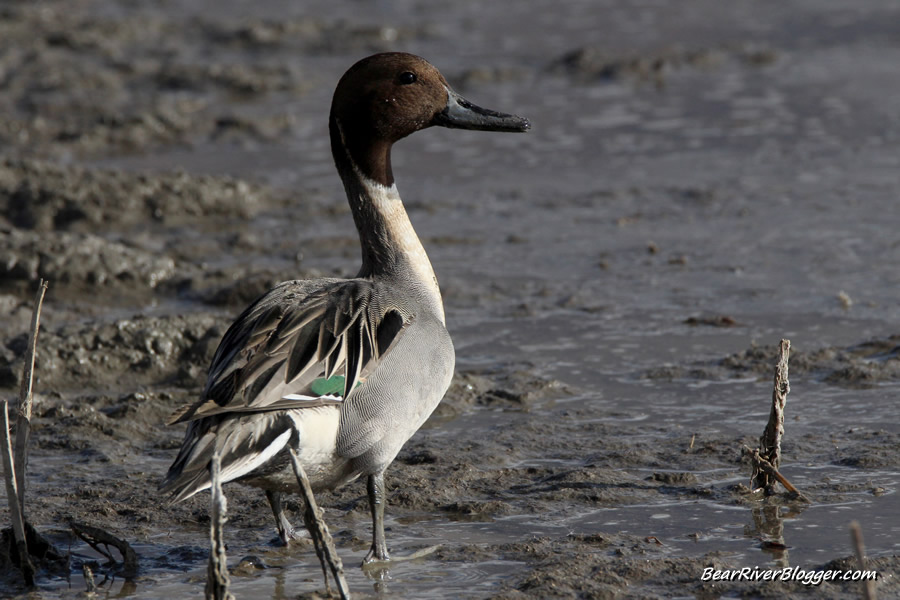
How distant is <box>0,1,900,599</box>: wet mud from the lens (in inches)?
172

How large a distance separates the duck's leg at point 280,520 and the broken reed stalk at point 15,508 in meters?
0.81

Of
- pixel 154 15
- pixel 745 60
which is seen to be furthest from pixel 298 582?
pixel 154 15

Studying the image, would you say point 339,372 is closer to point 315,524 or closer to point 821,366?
point 315,524

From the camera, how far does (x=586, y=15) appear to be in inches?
587

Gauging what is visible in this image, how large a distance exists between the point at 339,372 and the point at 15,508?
1.08 metres

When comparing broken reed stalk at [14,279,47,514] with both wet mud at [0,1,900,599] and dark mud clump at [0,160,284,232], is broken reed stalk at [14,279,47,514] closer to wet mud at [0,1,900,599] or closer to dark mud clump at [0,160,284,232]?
wet mud at [0,1,900,599]

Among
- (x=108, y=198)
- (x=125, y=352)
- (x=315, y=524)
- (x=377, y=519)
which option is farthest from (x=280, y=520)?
(x=108, y=198)

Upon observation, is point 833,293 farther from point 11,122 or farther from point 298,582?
point 11,122

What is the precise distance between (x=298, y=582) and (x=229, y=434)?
0.64 m

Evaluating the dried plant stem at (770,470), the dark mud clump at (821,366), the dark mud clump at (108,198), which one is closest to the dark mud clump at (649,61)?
the dark mud clump at (108,198)

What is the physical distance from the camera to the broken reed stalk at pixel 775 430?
174 inches

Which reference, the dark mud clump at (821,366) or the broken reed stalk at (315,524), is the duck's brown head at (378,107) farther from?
the broken reed stalk at (315,524)

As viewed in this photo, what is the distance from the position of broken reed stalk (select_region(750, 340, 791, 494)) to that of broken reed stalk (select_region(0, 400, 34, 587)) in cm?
247

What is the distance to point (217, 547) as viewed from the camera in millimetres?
3404
